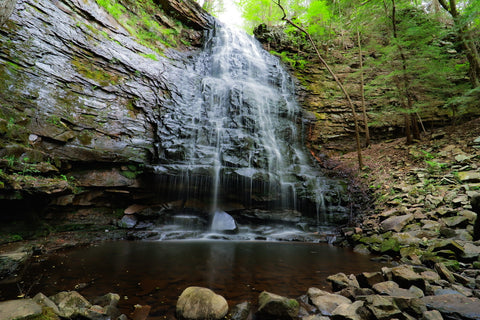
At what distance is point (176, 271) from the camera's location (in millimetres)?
4215

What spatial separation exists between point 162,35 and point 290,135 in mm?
9916

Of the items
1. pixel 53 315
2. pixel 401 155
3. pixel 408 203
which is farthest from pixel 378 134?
pixel 53 315

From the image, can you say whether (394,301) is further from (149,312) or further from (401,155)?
(401,155)

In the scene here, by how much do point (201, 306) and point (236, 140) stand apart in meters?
8.03

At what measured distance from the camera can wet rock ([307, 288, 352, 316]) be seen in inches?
105

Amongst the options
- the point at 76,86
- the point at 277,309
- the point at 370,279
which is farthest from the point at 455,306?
the point at 76,86

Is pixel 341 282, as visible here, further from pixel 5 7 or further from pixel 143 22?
pixel 143 22

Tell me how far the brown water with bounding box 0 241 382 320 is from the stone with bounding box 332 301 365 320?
3.13 ft

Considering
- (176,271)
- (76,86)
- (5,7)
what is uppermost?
(76,86)

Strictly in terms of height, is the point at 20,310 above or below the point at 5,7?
below

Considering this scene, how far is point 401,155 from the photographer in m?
9.95

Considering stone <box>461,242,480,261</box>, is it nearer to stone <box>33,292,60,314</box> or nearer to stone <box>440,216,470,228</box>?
stone <box>440,216,470,228</box>

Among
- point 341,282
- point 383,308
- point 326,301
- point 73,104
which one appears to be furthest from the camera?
point 73,104

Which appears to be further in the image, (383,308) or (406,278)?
(406,278)
